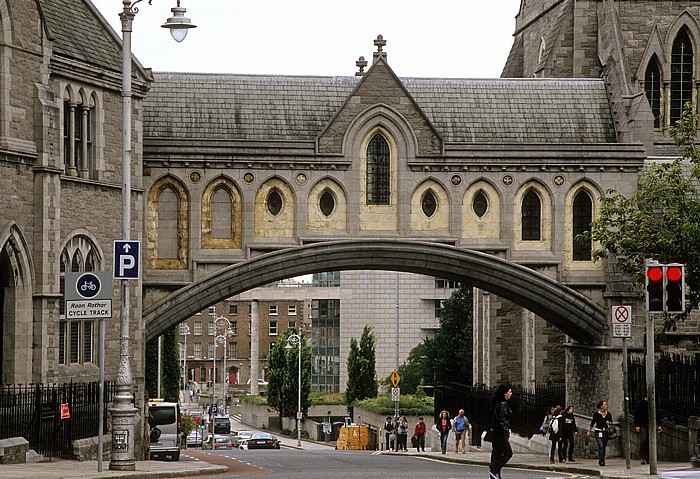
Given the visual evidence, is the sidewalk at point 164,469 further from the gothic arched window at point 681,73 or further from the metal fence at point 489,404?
the gothic arched window at point 681,73

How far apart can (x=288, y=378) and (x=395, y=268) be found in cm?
5941

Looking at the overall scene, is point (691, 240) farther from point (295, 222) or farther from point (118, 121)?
point (118, 121)

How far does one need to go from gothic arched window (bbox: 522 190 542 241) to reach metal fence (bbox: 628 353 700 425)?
13.9ft

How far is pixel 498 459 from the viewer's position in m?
19.2

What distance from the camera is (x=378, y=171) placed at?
1373 inches

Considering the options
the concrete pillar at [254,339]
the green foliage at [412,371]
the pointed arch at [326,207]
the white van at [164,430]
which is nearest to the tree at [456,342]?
the green foliage at [412,371]

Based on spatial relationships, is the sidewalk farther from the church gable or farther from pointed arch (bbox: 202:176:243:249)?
the church gable

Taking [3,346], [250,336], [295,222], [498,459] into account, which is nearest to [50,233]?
[3,346]

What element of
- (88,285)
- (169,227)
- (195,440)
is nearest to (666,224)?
(169,227)

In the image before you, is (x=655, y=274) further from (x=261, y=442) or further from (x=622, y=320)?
(x=261, y=442)

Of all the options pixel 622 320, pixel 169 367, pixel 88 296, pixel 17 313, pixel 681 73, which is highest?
pixel 681 73

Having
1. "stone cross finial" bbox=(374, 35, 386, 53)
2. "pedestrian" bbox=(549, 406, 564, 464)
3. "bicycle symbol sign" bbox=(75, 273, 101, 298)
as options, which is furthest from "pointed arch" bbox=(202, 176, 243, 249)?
"bicycle symbol sign" bbox=(75, 273, 101, 298)

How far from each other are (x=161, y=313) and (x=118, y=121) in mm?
4936

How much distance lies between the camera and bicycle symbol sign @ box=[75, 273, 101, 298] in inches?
894
